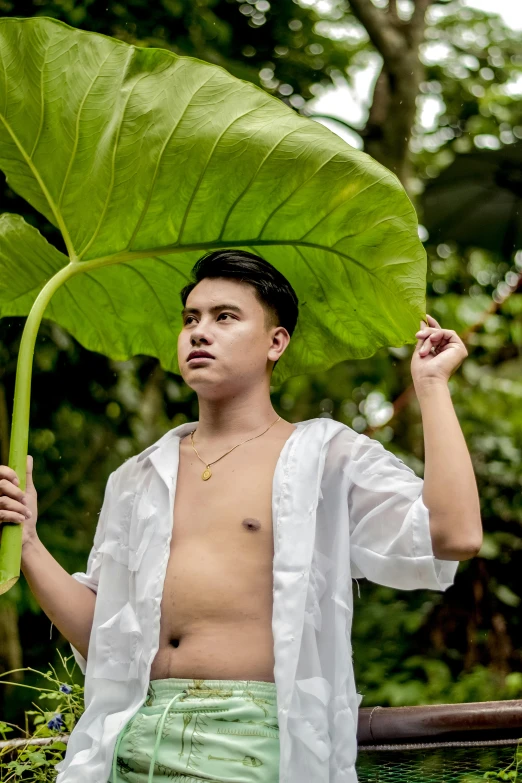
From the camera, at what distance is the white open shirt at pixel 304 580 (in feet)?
5.03

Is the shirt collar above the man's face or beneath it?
beneath

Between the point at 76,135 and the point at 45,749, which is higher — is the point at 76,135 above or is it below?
above

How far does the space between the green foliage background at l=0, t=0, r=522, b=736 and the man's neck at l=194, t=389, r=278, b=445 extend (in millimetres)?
1935

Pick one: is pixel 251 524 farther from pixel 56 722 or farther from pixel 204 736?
pixel 56 722

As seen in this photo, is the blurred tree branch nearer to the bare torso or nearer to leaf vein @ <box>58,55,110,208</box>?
leaf vein @ <box>58,55,110,208</box>

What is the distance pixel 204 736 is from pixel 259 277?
83 centimetres

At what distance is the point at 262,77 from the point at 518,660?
115 inches

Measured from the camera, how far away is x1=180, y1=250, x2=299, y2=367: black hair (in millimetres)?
1847

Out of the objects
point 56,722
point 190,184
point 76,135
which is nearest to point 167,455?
point 190,184

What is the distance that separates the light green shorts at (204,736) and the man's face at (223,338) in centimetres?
52

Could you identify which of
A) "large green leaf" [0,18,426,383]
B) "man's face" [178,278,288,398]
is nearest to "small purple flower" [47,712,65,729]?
"man's face" [178,278,288,398]

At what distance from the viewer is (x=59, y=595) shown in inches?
69.6

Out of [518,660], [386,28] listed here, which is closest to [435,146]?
[386,28]

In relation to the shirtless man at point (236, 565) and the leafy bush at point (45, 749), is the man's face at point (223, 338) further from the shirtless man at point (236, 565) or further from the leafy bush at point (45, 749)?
the leafy bush at point (45, 749)
